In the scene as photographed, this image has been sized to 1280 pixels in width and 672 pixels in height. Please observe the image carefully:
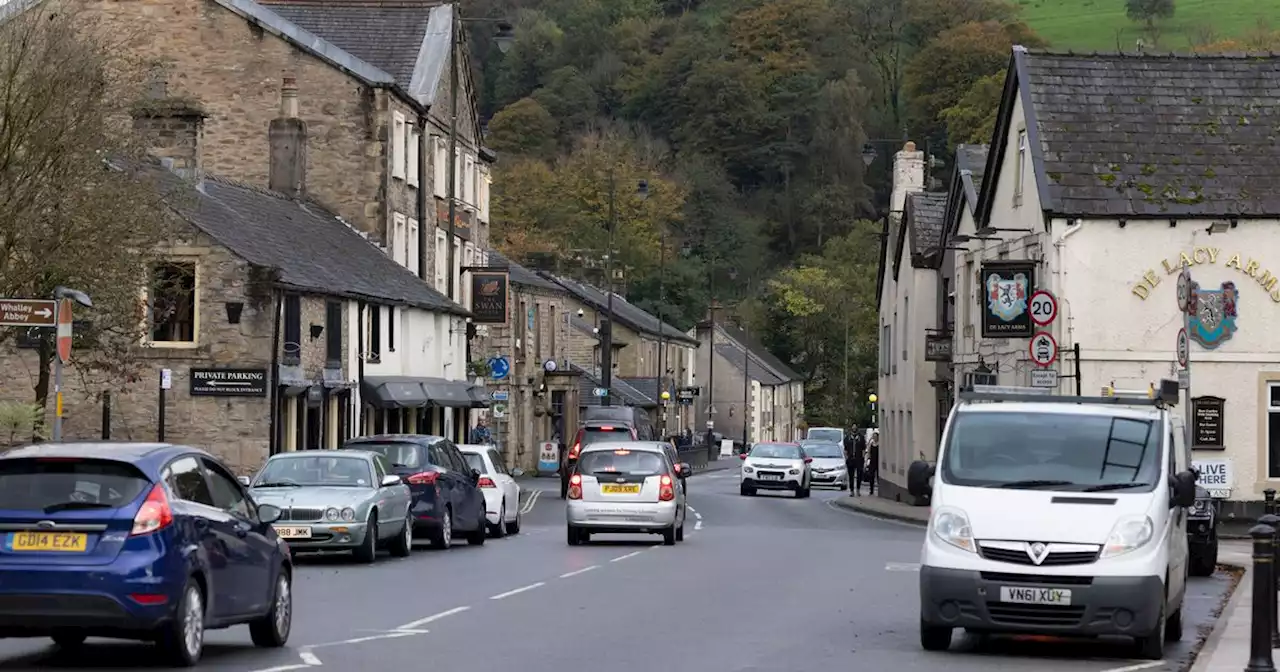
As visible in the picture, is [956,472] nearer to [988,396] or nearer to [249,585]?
[988,396]

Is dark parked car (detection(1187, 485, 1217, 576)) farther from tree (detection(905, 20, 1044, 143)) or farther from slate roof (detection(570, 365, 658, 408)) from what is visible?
tree (detection(905, 20, 1044, 143))

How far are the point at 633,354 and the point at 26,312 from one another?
83.0 meters

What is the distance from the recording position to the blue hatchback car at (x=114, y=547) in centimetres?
1333

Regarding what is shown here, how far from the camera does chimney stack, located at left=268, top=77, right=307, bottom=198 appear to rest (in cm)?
5466

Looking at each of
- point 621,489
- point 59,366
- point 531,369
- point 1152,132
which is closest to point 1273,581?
point 59,366

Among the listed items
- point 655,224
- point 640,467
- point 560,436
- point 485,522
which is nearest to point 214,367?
point 485,522

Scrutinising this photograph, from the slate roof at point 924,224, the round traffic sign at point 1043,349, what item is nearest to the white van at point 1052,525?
the round traffic sign at point 1043,349

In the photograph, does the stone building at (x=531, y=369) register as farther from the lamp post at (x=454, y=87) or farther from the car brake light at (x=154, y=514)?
the car brake light at (x=154, y=514)

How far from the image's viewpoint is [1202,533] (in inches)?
1033

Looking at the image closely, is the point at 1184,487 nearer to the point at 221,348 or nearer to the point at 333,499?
the point at 333,499

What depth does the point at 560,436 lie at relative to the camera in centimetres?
8300

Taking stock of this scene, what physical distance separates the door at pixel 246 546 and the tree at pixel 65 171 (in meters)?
11.8

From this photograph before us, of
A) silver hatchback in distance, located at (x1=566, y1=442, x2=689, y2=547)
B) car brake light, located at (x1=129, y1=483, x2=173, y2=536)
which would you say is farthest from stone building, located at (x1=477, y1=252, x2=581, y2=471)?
car brake light, located at (x1=129, y1=483, x2=173, y2=536)

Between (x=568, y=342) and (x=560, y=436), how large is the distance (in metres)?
7.35
